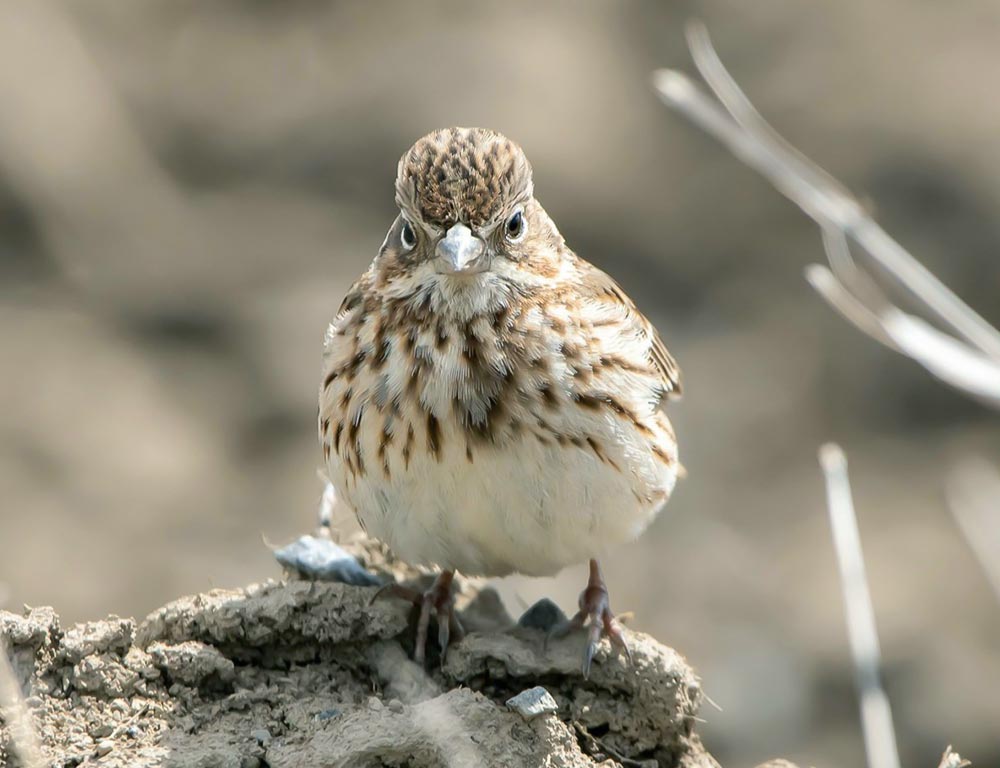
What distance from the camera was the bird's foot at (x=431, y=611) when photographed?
5.67 m

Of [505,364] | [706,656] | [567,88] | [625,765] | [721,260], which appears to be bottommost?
[625,765]

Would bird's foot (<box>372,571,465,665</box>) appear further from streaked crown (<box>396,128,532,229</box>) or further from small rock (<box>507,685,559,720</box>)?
streaked crown (<box>396,128,532,229</box>)

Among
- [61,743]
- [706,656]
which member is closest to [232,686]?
[61,743]

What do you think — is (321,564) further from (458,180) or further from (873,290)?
(873,290)

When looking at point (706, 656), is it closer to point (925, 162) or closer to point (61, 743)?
point (925, 162)

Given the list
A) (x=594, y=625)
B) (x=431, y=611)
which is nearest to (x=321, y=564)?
(x=431, y=611)

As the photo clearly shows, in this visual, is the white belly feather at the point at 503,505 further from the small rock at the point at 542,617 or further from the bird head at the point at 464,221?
the bird head at the point at 464,221

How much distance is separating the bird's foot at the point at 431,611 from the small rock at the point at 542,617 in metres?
0.21

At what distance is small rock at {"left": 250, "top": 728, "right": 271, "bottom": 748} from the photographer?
5.04 metres

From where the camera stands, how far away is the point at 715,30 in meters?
12.7

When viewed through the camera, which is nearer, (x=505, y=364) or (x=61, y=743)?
(x=61, y=743)

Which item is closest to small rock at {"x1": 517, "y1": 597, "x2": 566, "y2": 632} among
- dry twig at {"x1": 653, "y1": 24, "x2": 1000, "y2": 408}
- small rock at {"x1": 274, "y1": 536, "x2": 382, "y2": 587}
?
small rock at {"x1": 274, "y1": 536, "x2": 382, "y2": 587}

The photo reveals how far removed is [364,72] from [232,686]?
7.90 meters

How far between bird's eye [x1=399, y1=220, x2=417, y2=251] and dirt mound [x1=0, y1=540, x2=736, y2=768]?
1.04m
